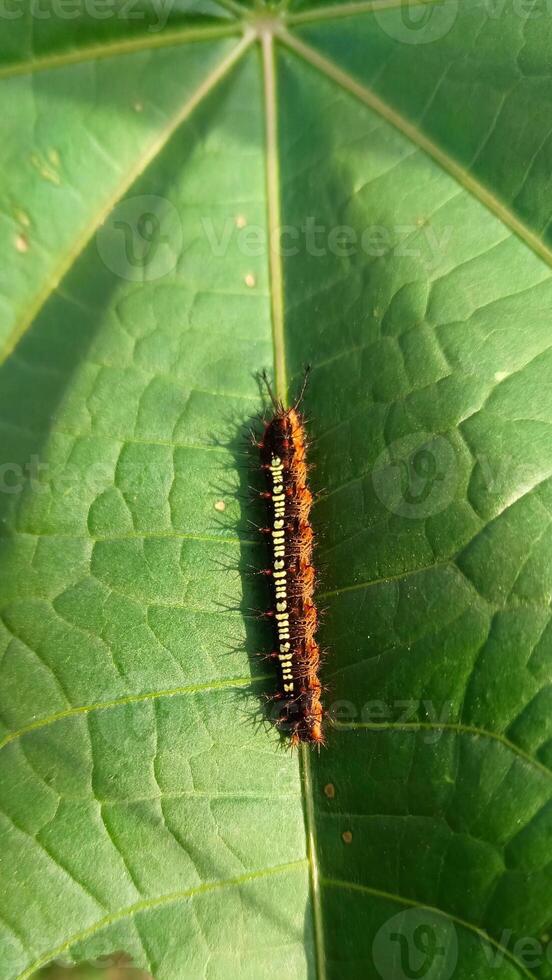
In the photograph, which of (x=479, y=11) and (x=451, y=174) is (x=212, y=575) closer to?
(x=451, y=174)

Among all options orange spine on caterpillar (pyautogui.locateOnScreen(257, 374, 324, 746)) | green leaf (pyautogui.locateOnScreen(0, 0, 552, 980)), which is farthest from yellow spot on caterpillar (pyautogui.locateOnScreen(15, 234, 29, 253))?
orange spine on caterpillar (pyautogui.locateOnScreen(257, 374, 324, 746))

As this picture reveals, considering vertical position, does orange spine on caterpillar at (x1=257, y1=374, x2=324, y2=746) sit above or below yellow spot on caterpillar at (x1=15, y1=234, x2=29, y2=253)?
below

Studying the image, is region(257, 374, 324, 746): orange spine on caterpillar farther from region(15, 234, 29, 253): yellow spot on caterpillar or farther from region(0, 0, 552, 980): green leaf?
region(15, 234, 29, 253): yellow spot on caterpillar

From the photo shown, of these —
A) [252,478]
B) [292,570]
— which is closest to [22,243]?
[252,478]

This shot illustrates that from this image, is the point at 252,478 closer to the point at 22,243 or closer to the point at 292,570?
the point at 292,570

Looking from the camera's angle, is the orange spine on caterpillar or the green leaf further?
the orange spine on caterpillar
